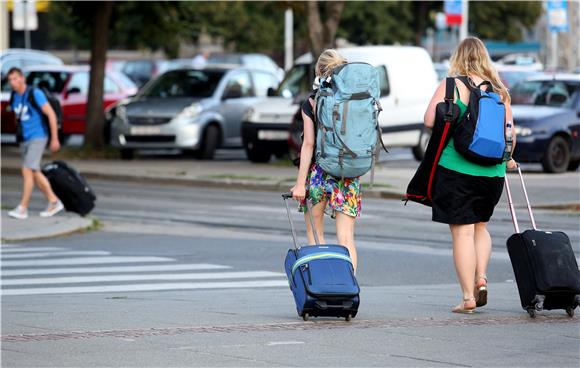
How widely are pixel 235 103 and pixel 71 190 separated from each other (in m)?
10.6

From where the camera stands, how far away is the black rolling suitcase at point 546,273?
8.67m

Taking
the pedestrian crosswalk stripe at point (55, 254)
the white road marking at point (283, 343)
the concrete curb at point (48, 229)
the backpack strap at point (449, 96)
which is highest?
the backpack strap at point (449, 96)

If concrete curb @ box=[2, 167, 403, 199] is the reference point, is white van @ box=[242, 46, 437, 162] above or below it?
above

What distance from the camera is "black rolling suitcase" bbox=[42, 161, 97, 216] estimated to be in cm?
1744

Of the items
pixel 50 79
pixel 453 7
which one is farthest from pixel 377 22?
pixel 50 79

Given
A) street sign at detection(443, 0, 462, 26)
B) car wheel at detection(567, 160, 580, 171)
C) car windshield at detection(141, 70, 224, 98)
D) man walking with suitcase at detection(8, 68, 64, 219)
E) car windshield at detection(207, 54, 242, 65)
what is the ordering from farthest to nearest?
car windshield at detection(207, 54, 242, 65), street sign at detection(443, 0, 462, 26), car windshield at detection(141, 70, 224, 98), car wheel at detection(567, 160, 580, 171), man walking with suitcase at detection(8, 68, 64, 219)

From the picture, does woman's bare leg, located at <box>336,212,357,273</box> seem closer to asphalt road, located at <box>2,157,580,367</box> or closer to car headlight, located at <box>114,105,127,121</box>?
asphalt road, located at <box>2,157,580,367</box>

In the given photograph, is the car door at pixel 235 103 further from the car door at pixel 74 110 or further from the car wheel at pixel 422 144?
the car door at pixel 74 110

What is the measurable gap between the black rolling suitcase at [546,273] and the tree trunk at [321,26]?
1720cm

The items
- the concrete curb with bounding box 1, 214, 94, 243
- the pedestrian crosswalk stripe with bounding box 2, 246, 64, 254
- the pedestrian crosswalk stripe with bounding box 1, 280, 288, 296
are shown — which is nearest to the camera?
the pedestrian crosswalk stripe with bounding box 1, 280, 288, 296

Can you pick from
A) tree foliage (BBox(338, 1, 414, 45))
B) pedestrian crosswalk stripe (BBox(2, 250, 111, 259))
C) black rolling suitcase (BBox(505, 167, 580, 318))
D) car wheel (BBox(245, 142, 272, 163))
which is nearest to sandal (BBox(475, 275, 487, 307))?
black rolling suitcase (BBox(505, 167, 580, 318))

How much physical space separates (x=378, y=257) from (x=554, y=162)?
33.3ft

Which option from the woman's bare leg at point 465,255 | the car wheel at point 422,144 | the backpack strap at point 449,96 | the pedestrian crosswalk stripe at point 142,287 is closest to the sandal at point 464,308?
the woman's bare leg at point 465,255

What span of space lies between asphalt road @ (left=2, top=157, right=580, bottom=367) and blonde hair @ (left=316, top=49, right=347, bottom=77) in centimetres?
150
